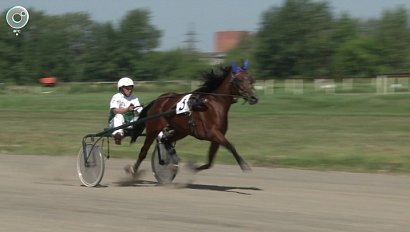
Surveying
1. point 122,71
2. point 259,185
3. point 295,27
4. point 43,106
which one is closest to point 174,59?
point 122,71

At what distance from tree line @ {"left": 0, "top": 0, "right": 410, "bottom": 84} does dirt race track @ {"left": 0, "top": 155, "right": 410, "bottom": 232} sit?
254ft

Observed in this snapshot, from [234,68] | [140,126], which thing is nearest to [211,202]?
[234,68]

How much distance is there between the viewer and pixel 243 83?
1090 centimetres

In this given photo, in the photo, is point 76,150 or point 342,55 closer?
point 76,150

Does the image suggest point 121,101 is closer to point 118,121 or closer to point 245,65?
point 118,121

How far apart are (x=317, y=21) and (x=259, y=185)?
292 ft

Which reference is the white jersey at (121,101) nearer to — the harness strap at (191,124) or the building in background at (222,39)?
the harness strap at (191,124)

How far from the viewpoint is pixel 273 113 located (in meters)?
28.5

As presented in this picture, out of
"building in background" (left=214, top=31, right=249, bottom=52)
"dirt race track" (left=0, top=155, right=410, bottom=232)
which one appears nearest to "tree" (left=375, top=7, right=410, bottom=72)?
"building in background" (left=214, top=31, right=249, bottom=52)

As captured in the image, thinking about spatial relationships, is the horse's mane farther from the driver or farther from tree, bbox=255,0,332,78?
tree, bbox=255,0,332,78

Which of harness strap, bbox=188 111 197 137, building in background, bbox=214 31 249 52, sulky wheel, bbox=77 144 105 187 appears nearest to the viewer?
harness strap, bbox=188 111 197 137

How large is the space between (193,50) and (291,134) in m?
87.5

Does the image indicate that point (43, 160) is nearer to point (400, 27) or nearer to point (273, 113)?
point (273, 113)

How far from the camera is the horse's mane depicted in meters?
11.4
